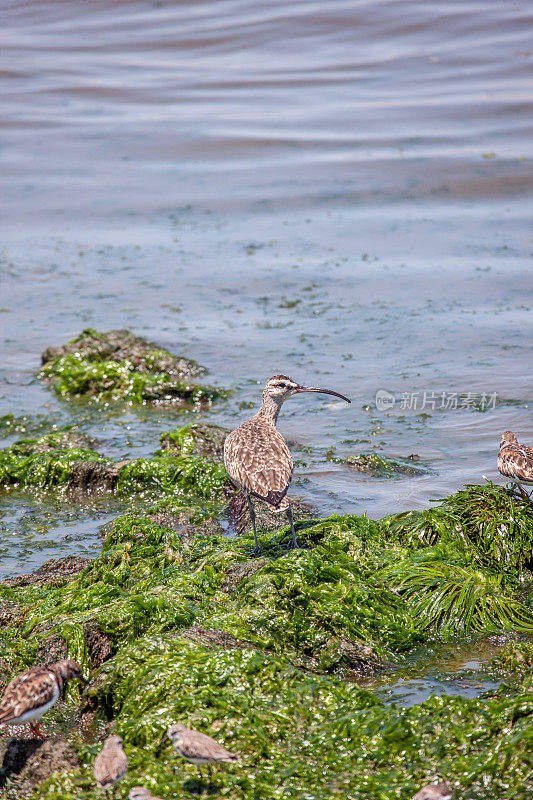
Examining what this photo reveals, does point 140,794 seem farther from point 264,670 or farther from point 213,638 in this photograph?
point 213,638

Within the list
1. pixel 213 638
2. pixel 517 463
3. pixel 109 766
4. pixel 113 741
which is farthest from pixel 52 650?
pixel 517 463

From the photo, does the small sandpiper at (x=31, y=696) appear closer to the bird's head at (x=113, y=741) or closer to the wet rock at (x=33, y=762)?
the wet rock at (x=33, y=762)

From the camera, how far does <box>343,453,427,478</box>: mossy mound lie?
727cm

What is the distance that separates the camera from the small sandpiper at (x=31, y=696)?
4121 millimetres

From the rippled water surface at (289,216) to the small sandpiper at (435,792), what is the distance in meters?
3.04

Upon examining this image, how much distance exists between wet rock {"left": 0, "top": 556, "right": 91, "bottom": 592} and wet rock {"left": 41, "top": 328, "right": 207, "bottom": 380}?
3723 millimetres

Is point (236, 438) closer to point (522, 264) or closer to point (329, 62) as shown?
point (522, 264)

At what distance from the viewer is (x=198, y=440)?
25.1 feet

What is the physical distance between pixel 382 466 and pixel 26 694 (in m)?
3.82

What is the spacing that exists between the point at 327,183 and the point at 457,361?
6.67m

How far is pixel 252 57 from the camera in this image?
2242 cm

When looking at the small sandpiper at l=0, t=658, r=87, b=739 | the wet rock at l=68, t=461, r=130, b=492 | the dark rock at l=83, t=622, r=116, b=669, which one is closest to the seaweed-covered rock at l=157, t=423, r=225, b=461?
the wet rock at l=68, t=461, r=130, b=492

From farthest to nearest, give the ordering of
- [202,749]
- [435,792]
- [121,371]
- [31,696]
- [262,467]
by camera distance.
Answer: [121,371] < [262,467] < [31,696] < [202,749] < [435,792]

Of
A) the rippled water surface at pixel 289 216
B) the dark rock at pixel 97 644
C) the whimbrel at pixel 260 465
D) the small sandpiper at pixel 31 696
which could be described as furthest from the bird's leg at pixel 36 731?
the rippled water surface at pixel 289 216
